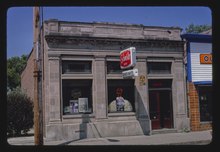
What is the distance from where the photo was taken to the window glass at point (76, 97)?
1570cm

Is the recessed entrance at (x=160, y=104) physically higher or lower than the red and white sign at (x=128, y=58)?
lower

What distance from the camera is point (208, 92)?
18656mm

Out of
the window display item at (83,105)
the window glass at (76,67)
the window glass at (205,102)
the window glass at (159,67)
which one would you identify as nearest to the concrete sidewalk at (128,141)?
the window display item at (83,105)

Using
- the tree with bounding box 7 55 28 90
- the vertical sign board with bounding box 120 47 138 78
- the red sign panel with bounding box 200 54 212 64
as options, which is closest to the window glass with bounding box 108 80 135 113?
the vertical sign board with bounding box 120 47 138 78

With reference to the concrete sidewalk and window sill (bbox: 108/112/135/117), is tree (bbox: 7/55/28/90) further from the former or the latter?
the concrete sidewalk

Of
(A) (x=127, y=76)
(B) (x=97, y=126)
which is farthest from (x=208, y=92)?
(B) (x=97, y=126)

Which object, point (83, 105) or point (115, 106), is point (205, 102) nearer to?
point (115, 106)

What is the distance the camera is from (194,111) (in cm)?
1798

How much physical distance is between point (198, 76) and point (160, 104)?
120 inches

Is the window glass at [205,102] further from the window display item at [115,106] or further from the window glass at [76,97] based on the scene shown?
the window glass at [76,97]

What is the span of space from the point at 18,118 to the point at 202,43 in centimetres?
1206

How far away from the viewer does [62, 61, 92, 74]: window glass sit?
1573 centimetres

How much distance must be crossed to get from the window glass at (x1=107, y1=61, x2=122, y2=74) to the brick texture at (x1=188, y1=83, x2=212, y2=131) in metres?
4.82

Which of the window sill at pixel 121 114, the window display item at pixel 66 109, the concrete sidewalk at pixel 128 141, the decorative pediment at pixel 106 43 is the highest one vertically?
the decorative pediment at pixel 106 43
